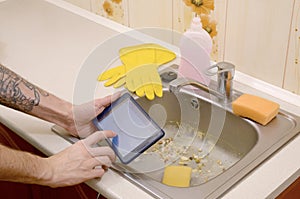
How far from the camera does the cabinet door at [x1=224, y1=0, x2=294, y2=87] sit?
4.51 ft

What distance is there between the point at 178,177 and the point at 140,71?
1.37ft

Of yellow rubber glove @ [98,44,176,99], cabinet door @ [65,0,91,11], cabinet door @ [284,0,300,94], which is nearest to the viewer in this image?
cabinet door @ [284,0,300,94]

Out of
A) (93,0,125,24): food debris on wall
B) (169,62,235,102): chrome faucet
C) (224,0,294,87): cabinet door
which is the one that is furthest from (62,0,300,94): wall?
(93,0,125,24): food debris on wall

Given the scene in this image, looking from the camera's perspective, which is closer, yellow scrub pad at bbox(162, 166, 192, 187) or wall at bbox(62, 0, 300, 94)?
yellow scrub pad at bbox(162, 166, 192, 187)

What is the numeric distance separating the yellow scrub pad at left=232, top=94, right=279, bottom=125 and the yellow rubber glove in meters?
0.26

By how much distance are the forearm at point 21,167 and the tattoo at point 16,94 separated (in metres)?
0.25

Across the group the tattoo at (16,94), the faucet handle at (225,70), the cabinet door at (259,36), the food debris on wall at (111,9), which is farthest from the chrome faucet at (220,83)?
the food debris on wall at (111,9)

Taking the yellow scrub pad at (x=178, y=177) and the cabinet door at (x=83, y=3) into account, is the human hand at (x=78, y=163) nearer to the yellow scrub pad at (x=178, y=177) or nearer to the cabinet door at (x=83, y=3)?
the yellow scrub pad at (x=178, y=177)

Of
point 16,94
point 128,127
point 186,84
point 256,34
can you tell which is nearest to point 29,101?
point 16,94

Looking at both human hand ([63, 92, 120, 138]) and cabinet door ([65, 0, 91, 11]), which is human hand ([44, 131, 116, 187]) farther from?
cabinet door ([65, 0, 91, 11])

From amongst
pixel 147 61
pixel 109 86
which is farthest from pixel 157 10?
pixel 109 86

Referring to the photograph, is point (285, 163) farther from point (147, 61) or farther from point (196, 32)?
point (147, 61)

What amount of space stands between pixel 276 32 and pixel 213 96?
25cm

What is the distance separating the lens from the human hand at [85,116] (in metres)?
1.34
